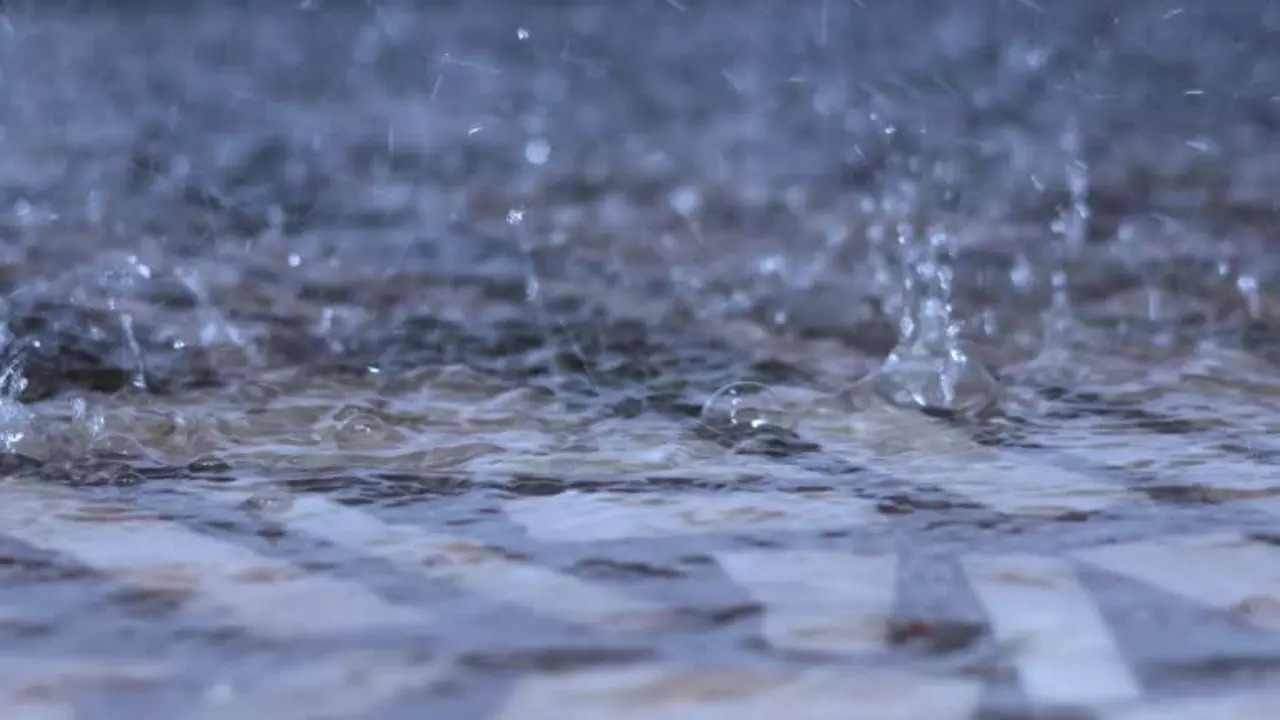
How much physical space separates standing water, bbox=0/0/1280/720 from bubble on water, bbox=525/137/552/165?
0.12 ft

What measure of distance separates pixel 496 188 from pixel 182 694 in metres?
3.85

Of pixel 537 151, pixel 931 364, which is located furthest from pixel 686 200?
pixel 931 364

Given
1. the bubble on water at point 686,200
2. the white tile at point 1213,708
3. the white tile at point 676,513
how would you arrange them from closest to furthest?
the white tile at point 1213,708 → the white tile at point 676,513 → the bubble on water at point 686,200

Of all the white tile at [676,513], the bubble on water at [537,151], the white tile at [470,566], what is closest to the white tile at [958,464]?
the white tile at [676,513]

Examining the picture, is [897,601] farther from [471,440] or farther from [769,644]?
[471,440]

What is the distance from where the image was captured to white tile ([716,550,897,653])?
140cm

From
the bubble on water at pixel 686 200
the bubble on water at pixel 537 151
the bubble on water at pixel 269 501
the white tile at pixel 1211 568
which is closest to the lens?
the white tile at pixel 1211 568

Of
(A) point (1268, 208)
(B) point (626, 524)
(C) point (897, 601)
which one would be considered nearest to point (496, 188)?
(A) point (1268, 208)

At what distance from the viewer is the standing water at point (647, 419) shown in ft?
4.48

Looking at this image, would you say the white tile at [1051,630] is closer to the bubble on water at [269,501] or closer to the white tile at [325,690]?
the white tile at [325,690]

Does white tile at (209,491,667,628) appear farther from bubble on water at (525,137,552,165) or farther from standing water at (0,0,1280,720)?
bubble on water at (525,137,552,165)

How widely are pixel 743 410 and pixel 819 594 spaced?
886 millimetres

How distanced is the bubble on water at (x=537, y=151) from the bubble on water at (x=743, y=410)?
3.18 metres

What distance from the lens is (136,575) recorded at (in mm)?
1615
